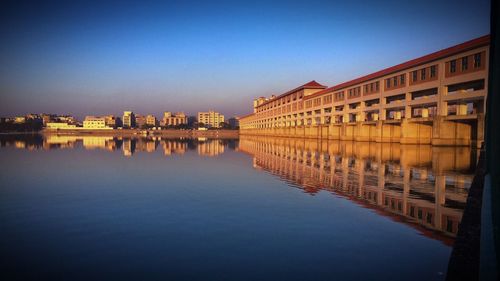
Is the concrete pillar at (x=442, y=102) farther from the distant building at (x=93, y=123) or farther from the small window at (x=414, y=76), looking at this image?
the distant building at (x=93, y=123)

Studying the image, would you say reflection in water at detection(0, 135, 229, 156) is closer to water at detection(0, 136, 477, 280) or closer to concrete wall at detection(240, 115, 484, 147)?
concrete wall at detection(240, 115, 484, 147)

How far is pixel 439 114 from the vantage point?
34625 mm

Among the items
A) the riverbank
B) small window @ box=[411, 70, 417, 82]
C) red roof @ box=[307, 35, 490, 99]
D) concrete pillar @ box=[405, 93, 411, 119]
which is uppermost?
red roof @ box=[307, 35, 490, 99]

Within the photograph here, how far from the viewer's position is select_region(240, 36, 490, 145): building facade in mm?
31719

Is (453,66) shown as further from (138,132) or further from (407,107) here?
(138,132)

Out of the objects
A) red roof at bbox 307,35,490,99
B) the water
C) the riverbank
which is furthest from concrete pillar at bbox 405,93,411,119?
the riverbank

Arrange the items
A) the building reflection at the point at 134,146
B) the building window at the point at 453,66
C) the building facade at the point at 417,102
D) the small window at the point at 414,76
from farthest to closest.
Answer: the small window at the point at 414,76
the building reflection at the point at 134,146
the building window at the point at 453,66
the building facade at the point at 417,102

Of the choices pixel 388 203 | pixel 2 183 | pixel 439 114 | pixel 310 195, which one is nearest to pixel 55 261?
pixel 310 195

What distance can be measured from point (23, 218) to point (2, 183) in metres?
6.97

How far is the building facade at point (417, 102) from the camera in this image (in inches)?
1249

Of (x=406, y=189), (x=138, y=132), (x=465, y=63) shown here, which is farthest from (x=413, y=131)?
(x=138, y=132)

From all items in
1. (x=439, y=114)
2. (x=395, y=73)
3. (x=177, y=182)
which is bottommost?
(x=177, y=182)

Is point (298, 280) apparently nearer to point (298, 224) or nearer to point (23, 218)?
point (298, 224)

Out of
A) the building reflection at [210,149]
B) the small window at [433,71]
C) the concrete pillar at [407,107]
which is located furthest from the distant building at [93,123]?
→ the small window at [433,71]
